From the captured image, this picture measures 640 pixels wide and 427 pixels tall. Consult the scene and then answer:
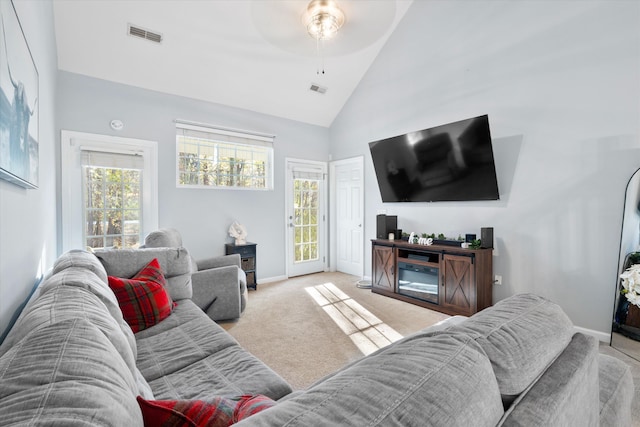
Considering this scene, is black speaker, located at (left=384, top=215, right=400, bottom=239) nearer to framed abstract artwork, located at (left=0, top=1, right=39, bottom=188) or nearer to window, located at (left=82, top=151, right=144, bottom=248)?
window, located at (left=82, top=151, right=144, bottom=248)

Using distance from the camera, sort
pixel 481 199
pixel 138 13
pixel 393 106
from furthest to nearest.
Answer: pixel 393 106
pixel 481 199
pixel 138 13

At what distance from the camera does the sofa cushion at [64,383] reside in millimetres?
465

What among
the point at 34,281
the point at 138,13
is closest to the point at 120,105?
the point at 138,13

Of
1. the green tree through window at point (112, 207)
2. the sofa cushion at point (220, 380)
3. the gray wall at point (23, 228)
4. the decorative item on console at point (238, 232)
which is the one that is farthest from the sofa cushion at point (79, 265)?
the decorative item on console at point (238, 232)

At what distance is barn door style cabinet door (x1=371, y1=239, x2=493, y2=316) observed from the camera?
124 inches

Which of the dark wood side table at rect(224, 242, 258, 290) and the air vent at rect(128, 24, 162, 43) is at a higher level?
the air vent at rect(128, 24, 162, 43)

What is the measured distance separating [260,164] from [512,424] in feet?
14.7

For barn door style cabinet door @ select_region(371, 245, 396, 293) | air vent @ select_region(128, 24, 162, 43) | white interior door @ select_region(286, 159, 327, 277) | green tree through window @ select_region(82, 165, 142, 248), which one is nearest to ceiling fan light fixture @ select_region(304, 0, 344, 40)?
air vent @ select_region(128, 24, 162, 43)

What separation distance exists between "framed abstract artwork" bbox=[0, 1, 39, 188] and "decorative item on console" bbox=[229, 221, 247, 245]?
2575mm

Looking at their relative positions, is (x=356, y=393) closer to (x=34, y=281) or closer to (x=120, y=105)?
(x=34, y=281)

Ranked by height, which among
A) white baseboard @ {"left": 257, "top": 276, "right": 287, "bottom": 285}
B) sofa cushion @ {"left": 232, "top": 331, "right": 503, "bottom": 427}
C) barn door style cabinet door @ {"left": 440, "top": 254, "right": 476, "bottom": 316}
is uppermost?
sofa cushion @ {"left": 232, "top": 331, "right": 503, "bottom": 427}

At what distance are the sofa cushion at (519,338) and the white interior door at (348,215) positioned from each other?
4034mm

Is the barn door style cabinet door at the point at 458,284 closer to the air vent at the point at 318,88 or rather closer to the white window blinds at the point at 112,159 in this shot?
the air vent at the point at 318,88

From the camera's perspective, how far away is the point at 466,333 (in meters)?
0.67
